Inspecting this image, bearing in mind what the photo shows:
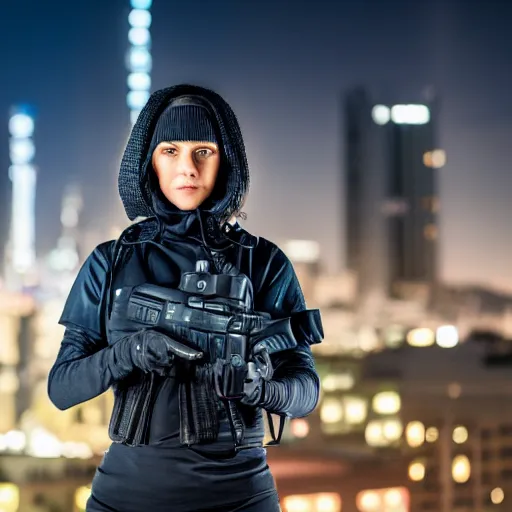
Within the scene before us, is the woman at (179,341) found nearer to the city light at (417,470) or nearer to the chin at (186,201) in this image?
the chin at (186,201)

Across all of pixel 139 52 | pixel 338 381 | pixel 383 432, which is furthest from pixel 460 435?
pixel 139 52

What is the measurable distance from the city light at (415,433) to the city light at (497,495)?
1.27 metres

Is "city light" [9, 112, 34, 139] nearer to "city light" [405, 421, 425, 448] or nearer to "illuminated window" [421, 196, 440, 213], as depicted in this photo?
"illuminated window" [421, 196, 440, 213]

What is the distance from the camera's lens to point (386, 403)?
1460 centimetres

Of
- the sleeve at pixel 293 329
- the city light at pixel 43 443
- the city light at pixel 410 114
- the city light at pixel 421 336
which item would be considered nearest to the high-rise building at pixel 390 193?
the city light at pixel 410 114

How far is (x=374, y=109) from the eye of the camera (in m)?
25.7

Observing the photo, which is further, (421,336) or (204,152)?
(421,336)

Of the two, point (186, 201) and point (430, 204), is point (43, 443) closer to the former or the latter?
point (430, 204)

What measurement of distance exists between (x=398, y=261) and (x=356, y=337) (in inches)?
147

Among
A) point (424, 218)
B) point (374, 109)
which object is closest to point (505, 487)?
point (424, 218)

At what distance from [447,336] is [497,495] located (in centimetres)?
642

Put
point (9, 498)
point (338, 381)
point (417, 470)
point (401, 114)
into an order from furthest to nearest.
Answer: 1. point (401, 114)
2. point (338, 381)
3. point (417, 470)
4. point (9, 498)

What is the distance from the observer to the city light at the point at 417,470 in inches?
463

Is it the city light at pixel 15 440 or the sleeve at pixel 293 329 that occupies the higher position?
the sleeve at pixel 293 329
